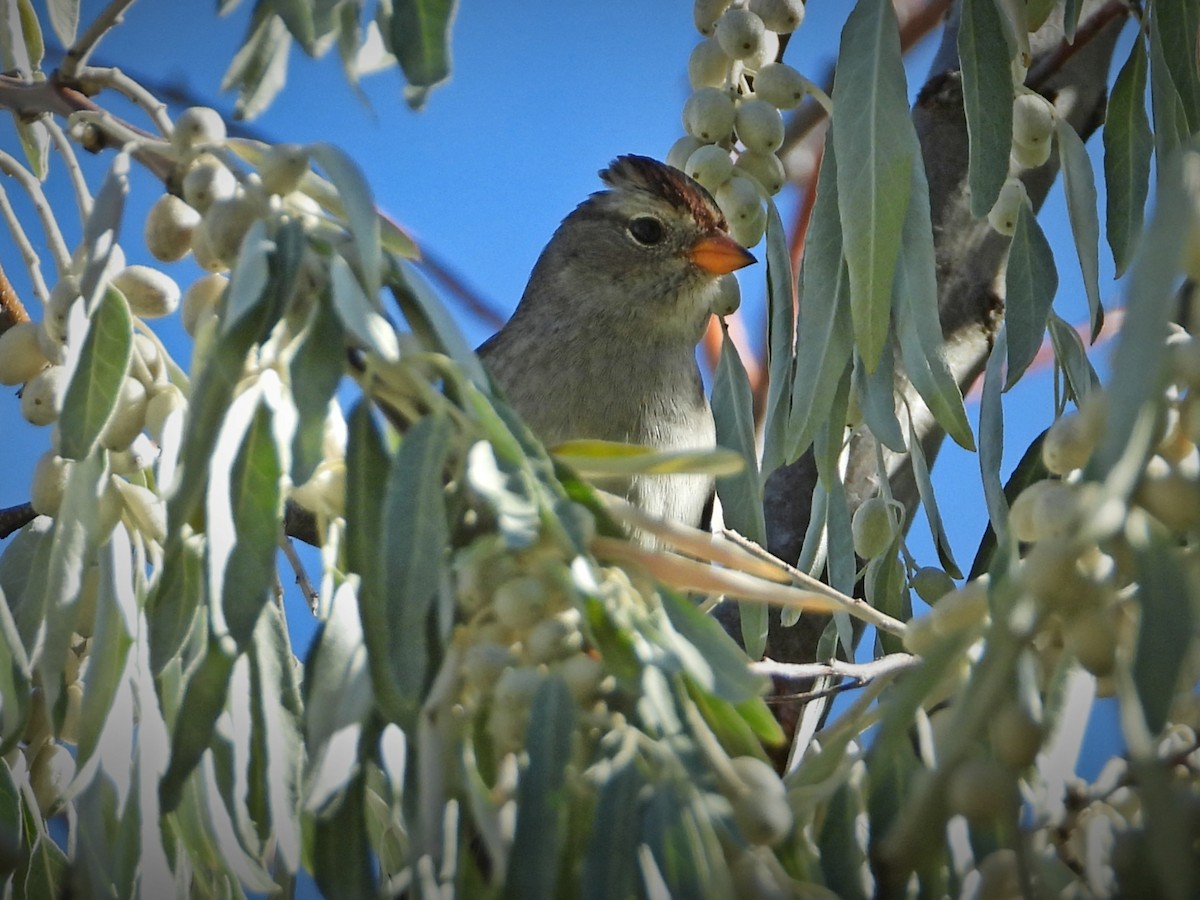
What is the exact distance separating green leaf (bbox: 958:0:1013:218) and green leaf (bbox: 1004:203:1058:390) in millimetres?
178

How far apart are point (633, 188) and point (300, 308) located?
2.20m

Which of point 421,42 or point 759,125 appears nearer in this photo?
point 421,42

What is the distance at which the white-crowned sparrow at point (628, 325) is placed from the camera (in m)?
2.56

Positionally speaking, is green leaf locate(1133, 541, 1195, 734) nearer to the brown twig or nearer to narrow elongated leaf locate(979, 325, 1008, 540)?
narrow elongated leaf locate(979, 325, 1008, 540)

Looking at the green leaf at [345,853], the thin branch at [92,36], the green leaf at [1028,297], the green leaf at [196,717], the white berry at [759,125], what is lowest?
the green leaf at [345,853]

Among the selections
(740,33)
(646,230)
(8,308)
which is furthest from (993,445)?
(646,230)

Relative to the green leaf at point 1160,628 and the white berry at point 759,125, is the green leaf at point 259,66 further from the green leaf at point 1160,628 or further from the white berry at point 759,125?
the green leaf at point 1160,628

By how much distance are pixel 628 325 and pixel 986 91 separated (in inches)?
52.1

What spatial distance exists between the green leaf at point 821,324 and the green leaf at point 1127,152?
1.22 feet

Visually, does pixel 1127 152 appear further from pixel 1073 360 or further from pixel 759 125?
pixel 759 125

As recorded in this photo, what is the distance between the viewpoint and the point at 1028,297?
1.70 m

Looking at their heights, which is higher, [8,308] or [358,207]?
[8,308]

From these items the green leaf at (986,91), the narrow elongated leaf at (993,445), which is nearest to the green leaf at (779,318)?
the narrow elongated leaf at (993,445)

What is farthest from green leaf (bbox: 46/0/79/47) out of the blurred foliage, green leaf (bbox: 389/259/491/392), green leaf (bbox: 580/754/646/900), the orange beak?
the orange beak
